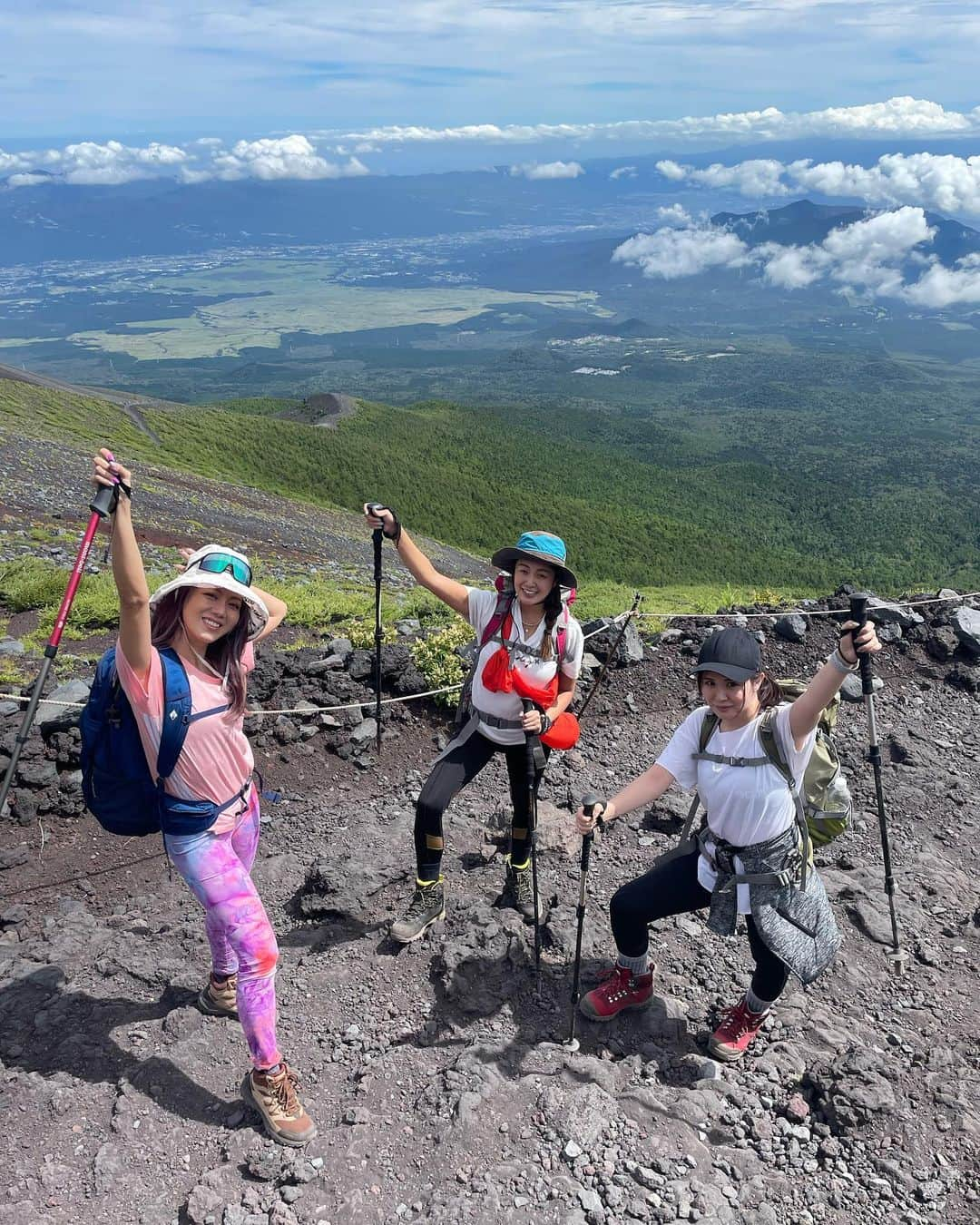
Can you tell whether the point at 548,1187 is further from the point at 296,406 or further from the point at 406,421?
the point at 296,406

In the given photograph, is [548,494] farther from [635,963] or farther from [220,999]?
[220,999]

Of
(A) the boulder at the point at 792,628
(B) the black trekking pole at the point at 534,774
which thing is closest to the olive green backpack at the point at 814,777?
(B) the black trekking pole at the point at 534,774

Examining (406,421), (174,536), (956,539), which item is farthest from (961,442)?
(174,536)

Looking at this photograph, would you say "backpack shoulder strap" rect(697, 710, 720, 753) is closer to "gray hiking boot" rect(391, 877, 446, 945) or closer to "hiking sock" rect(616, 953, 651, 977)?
"hiking sock" rect(616, 953, 651, 977)

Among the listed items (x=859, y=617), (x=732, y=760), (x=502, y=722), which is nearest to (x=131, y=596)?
(x=502, y=722)


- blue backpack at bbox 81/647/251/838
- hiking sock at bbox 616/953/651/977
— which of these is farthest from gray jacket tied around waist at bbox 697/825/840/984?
blue backpack at bbox 81/647/251/838

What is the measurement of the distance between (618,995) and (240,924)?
2575 millimetres

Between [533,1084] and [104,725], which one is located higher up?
[104,725]

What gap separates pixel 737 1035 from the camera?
5215 mm

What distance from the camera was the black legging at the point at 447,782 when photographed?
5.68 m

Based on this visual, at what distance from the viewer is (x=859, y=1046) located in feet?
17.1

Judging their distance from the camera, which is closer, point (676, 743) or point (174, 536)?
point (676, 743)

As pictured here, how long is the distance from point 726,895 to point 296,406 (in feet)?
376

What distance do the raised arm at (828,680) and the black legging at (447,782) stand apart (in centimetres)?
188
